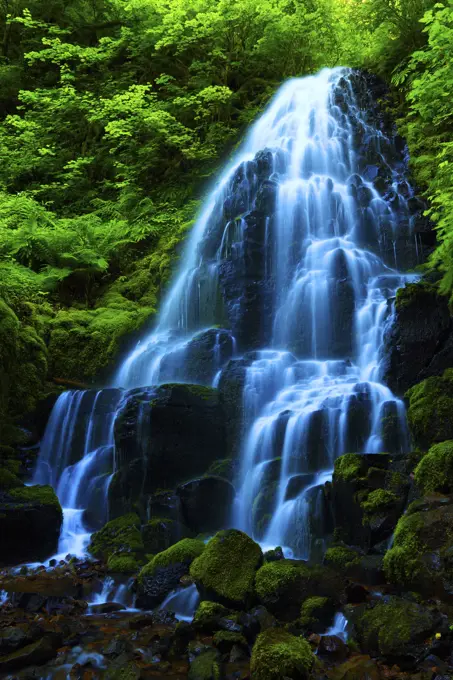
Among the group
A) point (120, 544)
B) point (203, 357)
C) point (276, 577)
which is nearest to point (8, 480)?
point (120, 544)

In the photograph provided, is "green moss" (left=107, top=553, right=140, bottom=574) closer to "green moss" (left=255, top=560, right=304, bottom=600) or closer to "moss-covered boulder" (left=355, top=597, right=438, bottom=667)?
"green moss" (left=255, top=560, right=304, bottom=600)

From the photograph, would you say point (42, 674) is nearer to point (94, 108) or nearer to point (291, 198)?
A: point (291, 198)

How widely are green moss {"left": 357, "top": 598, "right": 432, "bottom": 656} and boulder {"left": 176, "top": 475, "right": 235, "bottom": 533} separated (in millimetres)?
3514

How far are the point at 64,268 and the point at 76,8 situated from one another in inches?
510

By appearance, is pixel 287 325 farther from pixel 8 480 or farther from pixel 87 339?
pixel 8 480

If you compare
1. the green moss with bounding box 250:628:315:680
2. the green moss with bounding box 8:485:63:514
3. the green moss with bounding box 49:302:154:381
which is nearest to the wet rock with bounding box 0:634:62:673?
→ the green moss with bounding box 250:628:315:680

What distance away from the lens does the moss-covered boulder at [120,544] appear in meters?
7.38

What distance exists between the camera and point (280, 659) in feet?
14.2

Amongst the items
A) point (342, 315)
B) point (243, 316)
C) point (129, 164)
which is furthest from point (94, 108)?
point (342, 315)

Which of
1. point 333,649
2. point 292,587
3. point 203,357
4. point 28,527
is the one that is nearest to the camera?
point 333,649

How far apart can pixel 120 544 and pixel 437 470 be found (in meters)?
4.55

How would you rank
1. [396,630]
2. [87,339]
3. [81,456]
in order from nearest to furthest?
[396,630]
[81,456]
[87,339]

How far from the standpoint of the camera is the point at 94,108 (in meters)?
19.1

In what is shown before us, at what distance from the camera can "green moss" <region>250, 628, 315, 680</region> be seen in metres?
4.29
